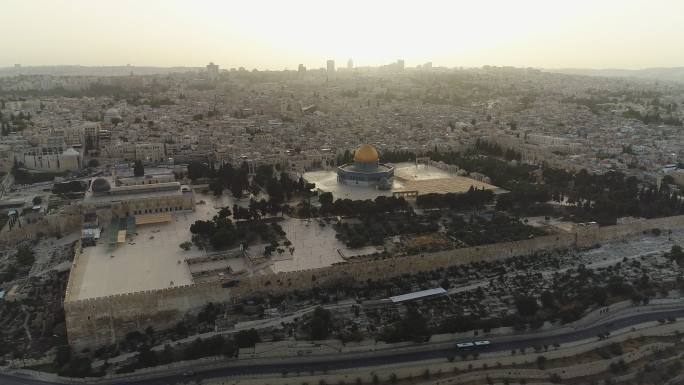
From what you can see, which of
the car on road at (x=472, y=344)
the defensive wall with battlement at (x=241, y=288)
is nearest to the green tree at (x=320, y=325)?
the defensive wall with battlement at (x=241, y=288)

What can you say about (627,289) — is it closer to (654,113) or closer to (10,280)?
(10,280)

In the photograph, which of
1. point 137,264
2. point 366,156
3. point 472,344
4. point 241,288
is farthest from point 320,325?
point 366,156

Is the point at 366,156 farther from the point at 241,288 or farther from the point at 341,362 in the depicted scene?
the point at 341,362

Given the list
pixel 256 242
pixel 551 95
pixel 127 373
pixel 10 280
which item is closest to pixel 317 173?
pixel 256 242

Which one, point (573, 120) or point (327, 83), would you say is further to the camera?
point (327, 83)

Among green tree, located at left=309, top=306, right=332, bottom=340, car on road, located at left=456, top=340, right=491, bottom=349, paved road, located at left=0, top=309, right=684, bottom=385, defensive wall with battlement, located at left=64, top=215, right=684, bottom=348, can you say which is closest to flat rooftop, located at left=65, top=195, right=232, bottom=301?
defensive wall with battlement, located at left=64, top=215, right=684, bottom=348

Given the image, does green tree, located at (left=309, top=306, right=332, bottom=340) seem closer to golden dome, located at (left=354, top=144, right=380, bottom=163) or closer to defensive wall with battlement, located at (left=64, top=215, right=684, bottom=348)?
defensive wall with battlement, located at (left=64, top=215, right=684, bottom=348)

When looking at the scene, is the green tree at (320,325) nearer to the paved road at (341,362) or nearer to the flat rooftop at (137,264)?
the paved road at (341,362)

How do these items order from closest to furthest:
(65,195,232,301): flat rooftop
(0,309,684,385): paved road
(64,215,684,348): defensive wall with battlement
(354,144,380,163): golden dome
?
(0,309,684,385): paved road < (64,215,684,348): defensive wall with battlement < (65,195,232,301): flat rooftop < (354,144,380,163): golden dome
